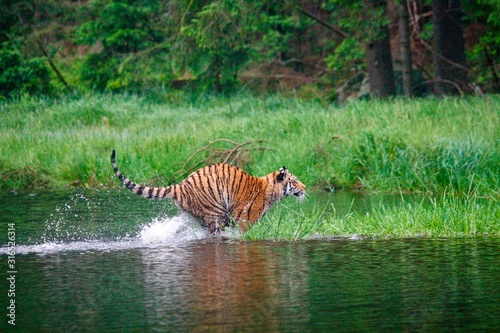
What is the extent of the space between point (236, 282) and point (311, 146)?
899 centimetres

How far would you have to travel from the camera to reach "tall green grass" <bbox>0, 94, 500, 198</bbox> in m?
14.6

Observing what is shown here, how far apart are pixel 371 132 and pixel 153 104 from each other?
40.7ft

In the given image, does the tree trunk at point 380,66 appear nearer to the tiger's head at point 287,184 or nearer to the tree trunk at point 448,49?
the tree trunk at point 448,49

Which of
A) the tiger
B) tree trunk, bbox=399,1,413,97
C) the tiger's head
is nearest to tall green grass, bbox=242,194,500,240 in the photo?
the tiger

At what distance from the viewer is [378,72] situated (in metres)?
24.4

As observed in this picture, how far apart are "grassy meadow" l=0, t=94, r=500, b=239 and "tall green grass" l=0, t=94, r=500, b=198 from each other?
2 cm

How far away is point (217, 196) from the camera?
11.2m

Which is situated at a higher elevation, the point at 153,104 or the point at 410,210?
the point at 153,104

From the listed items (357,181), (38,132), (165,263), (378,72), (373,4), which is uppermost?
(373,4)

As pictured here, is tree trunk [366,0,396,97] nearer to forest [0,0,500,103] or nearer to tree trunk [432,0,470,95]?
forest [0,0,500,103]

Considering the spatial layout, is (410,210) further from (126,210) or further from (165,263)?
(126,210)

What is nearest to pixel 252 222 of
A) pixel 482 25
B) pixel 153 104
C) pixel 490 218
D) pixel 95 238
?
pixel 95 238

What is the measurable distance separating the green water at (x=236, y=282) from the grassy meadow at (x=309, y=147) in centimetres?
167

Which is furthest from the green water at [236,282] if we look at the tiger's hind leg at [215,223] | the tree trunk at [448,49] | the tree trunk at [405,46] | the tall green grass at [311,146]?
the tree trunk at [448,49]
